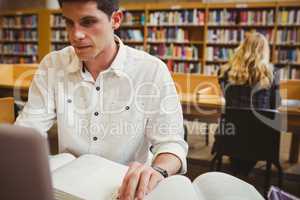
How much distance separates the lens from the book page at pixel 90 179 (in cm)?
58

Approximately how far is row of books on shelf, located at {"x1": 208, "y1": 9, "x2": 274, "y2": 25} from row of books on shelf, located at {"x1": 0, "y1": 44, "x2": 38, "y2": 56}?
429 centimetres

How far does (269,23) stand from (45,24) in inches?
189

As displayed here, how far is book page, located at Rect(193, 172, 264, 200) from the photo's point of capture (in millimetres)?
544

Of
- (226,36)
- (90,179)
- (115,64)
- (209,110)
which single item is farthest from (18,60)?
(90,179)

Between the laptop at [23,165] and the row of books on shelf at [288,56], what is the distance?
586 cm

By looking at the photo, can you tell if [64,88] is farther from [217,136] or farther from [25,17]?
[25,17]

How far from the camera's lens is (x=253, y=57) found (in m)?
2.94

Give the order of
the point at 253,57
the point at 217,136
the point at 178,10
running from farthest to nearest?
the point at 178,10
the point at 253,57
the point at 217,136

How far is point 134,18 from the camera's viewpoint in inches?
256

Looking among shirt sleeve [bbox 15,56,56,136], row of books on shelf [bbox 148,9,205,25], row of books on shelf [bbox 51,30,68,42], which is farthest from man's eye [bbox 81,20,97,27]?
row of books on shelf [bbox 51,30,68,42]

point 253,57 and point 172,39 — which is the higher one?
point 172,39

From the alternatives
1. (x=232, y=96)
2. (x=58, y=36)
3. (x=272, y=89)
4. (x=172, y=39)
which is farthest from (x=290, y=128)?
(x=58, y=36)

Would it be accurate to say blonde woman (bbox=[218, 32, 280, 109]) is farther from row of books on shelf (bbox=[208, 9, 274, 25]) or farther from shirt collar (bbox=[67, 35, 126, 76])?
row of books on shelf (bbox=[208, 9, 274, 25])

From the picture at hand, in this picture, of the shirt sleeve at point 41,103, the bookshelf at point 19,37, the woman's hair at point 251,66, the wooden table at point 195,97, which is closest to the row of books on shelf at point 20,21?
the bookshelf at point 19,37
